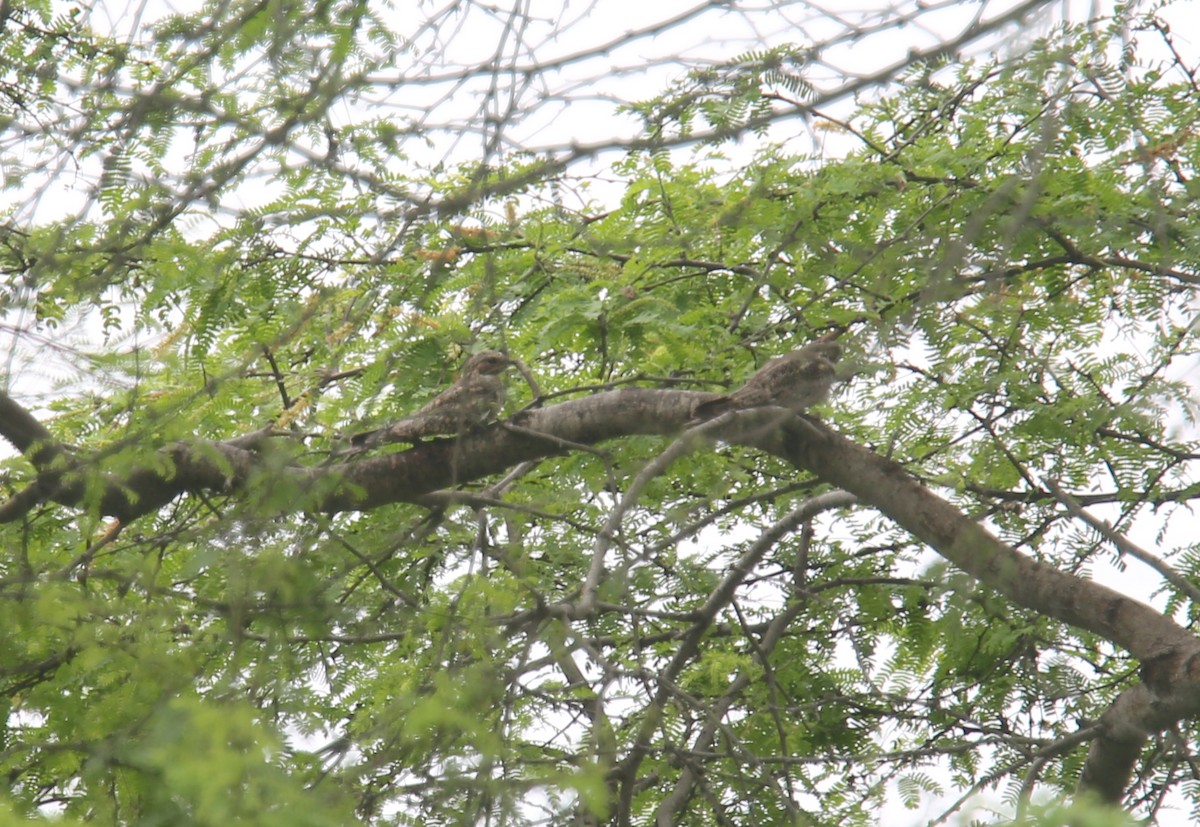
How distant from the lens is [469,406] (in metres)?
3.41

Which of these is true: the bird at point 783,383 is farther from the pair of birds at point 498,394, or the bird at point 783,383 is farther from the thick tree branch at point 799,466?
the thick tree branch at point 799,466

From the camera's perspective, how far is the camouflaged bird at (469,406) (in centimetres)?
341

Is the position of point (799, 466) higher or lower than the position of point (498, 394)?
lower

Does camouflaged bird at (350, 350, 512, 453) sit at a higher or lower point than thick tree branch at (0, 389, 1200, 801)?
higher

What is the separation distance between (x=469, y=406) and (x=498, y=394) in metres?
0.10

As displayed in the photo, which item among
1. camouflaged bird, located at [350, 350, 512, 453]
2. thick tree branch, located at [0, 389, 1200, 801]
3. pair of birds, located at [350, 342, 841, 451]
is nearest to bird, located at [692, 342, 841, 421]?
pair of birds, located at [350, 342, 841, 451]

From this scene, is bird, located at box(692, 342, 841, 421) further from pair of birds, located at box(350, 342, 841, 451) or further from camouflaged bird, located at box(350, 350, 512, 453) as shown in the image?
camouflaged bird, located at box(350, 350, 512, 453)

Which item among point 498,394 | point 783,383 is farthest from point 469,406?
point 783,383

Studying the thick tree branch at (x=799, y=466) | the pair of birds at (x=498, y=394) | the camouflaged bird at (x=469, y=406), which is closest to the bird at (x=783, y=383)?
the pair of birds at (x=498, y=394)

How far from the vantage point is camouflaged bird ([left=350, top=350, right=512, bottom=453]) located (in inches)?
134

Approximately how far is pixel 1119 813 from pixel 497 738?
3.96 feet

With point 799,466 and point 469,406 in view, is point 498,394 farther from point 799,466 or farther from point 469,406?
point 799,466

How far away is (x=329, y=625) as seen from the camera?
107 inches

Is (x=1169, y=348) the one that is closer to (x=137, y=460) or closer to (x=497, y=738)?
(x=497, y=738)
